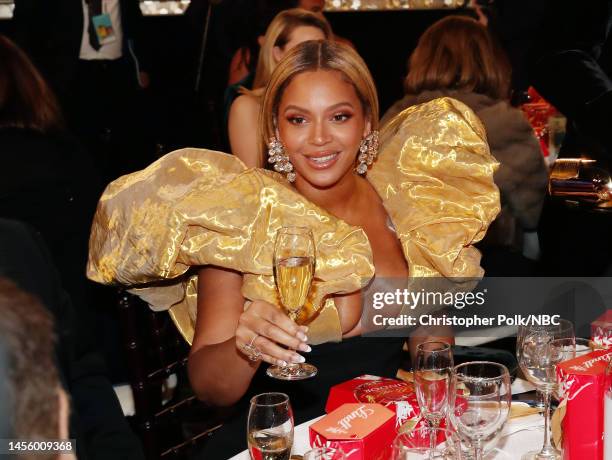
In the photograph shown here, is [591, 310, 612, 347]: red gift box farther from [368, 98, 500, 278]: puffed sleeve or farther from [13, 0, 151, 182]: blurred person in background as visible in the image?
[13, 0, 151, 182]: blurred person in background

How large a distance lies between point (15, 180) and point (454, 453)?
6.85ft

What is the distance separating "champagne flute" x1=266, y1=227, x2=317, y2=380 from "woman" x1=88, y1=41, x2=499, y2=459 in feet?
0.26

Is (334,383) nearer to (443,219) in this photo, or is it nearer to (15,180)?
(443,219)

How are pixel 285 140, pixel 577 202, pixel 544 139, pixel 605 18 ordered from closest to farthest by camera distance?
pixel 577 202 < pixel 285 140 < pixel 605 18 < pixel 544 139

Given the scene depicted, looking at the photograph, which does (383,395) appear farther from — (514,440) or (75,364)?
(75,364)

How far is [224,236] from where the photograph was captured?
1.95 m

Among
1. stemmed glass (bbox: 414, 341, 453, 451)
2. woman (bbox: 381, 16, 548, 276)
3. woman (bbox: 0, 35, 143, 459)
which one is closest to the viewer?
stemmed glass (bbox: 414, 341, 453, 451)

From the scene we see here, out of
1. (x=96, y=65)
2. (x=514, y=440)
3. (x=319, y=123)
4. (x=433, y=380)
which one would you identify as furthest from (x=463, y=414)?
(x=96, y=65)

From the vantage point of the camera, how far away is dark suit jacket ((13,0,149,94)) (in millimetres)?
4840

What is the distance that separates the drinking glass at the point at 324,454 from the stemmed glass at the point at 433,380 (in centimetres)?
21

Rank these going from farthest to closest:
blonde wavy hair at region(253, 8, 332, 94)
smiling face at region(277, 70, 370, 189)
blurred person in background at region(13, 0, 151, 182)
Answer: blurred person in background at region(13, 0, 151, 182) → blonde wavy hair at region(253, 8, 332, 94) → smiling face at region(277, 70, 370, 189)

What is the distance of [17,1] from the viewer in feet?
15.9

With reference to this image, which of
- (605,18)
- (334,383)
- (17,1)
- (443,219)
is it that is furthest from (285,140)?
(17,1)

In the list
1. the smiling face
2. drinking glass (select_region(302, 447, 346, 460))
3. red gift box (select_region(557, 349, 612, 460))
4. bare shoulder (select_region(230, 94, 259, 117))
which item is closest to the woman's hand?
drinking glass (select_region(302, 447, 346, 460))
